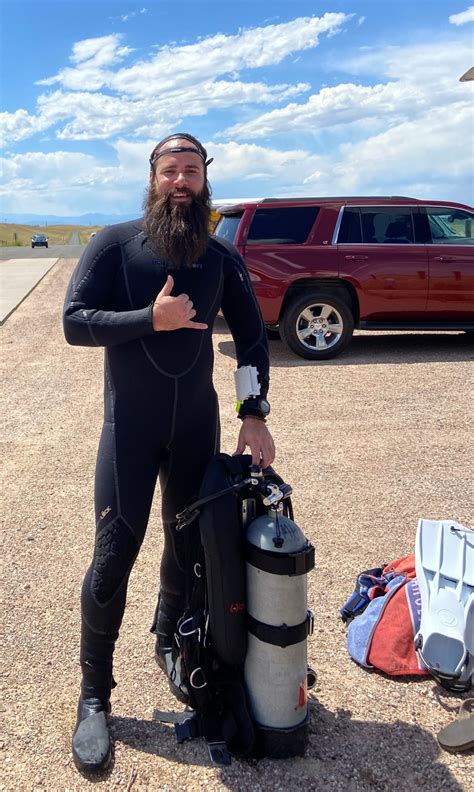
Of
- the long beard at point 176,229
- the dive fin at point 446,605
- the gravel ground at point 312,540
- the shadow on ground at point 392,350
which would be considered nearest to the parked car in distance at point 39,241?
the shadow on ground at point 392,350

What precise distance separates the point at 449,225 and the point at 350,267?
1430 millimetres

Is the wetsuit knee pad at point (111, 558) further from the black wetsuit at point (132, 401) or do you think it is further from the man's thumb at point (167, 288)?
the man's thumb at point (167, 288)

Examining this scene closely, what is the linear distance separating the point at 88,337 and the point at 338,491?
102 inches

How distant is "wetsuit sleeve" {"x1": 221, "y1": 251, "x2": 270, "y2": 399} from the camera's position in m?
2.55

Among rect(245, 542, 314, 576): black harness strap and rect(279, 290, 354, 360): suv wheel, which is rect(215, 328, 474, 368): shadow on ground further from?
rect(245, 542, 314, 576): black harness strap

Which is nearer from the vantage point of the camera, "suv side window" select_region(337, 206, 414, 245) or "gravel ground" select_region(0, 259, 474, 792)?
"gravel ground" select_region(0, 259, 474, 792)

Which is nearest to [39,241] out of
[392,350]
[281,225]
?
[281,225]

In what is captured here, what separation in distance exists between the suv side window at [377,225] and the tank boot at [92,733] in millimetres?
6552

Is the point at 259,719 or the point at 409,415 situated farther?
the point at 409,415

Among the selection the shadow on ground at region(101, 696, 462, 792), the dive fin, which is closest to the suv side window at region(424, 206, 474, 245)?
the dive fin

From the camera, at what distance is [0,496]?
438 centimetres

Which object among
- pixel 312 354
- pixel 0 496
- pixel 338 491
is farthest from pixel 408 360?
pixel 0 496

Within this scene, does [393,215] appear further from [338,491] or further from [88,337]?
[88,337]

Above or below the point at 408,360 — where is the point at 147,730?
below
